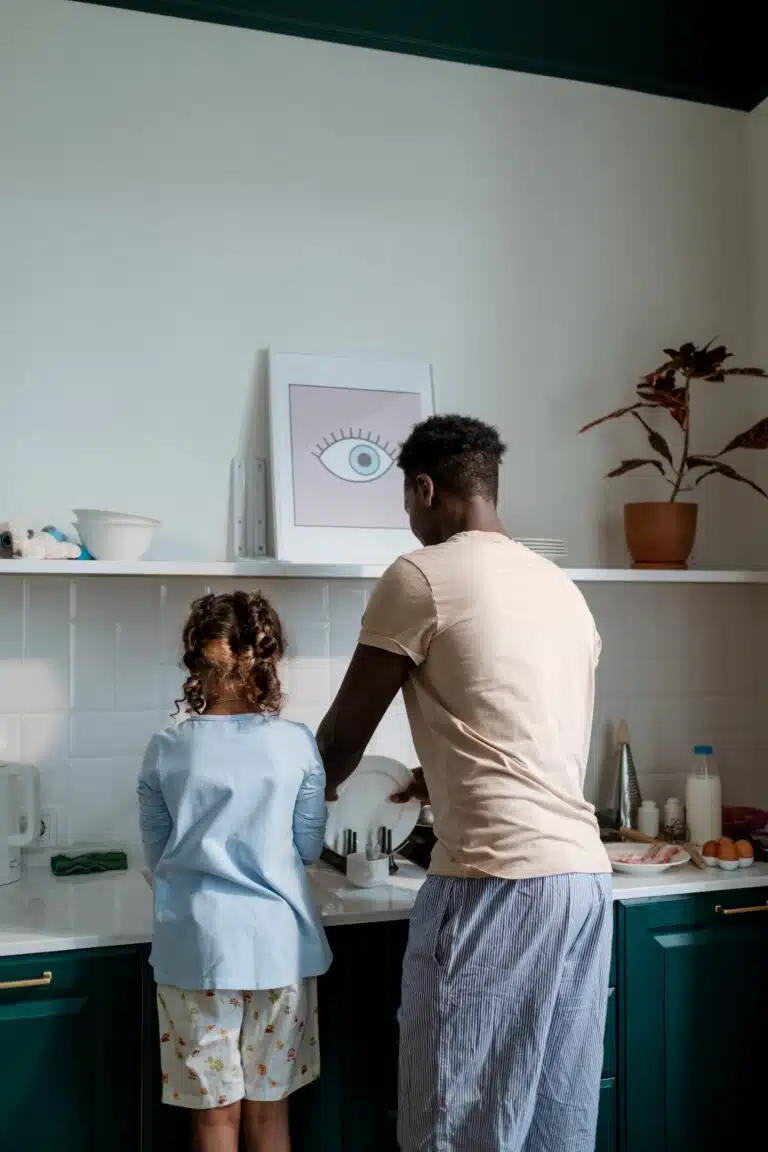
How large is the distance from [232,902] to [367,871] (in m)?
0.39

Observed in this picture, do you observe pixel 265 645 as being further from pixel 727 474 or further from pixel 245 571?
pixel 727 474

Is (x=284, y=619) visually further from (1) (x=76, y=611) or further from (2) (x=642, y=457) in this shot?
(2) (x=642, y=457)

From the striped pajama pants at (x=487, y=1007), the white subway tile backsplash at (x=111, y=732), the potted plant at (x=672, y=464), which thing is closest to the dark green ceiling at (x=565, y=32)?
the potted plant at (x=672, y=464)

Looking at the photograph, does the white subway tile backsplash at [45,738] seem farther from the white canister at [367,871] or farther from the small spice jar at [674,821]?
the small spice jar at [674,821]

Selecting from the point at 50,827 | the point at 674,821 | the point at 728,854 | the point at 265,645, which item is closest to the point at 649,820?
the point at 674,821

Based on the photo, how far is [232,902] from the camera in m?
1.62

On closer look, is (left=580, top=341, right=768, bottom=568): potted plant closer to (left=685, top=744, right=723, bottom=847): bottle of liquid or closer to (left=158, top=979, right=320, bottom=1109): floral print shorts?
(left=685, top=744, right=723, bottom=847): bottle of liquid

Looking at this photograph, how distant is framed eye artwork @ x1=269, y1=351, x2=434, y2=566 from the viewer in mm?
2283

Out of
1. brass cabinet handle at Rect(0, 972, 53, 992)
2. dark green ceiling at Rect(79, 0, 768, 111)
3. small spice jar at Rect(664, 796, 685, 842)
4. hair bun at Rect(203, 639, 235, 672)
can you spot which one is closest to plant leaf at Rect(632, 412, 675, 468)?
small spice jar at Rect(664, 796, 685, 842)

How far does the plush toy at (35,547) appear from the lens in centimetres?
197

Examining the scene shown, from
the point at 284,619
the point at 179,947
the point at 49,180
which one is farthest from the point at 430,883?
the point at 49,180

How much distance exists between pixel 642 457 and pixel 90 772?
1.46 m

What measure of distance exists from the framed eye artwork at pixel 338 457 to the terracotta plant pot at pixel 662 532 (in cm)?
52

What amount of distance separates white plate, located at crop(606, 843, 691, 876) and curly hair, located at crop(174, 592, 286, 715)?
781 millimetres
